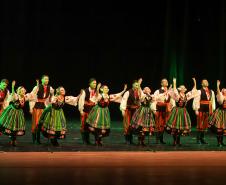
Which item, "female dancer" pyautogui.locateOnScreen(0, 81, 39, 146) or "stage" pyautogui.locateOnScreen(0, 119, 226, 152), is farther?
"female dancer" pyautogui.locateOnScreen(0, 81, 39, 146)

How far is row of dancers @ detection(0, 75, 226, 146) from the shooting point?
863cm

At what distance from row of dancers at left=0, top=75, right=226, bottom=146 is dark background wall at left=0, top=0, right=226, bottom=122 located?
364 centimetres

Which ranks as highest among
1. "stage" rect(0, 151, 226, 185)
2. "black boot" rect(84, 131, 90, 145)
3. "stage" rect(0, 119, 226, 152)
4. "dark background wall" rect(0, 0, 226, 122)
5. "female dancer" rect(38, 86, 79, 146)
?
"dark background wall" rect(0, 0, 226, 122)

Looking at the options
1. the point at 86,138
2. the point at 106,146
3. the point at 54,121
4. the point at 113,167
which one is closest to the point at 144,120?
the point at 106,146

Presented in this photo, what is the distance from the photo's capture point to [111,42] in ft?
48.2

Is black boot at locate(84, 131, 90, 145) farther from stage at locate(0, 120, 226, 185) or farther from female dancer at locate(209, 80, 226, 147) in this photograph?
female dancer at locate(209, 80, 226, 147)

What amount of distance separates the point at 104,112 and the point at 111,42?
6014mm

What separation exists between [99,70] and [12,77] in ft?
7.51

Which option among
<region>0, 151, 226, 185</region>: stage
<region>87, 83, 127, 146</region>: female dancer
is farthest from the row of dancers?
<region>0, 151, 226, 185</region>: stage

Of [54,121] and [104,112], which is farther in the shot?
[104,112]

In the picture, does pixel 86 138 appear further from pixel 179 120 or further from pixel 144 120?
pixel 179 120

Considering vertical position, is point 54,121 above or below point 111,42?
below

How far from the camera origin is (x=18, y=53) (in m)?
14.0

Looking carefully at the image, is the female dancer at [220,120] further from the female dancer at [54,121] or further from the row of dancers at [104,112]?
the female dancer at [54,121]
